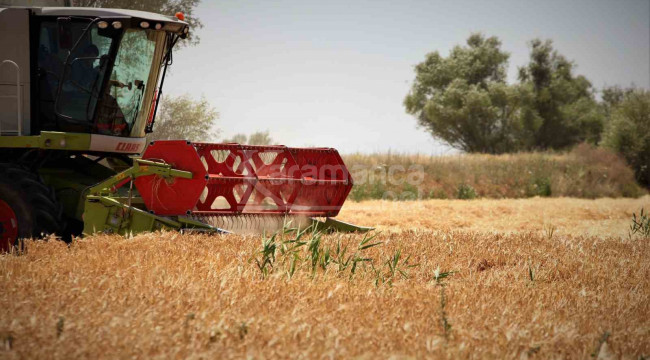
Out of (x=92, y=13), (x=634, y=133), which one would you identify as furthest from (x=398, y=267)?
(x=634, y=133)

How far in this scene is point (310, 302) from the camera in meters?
4.38

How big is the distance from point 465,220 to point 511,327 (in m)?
9.60

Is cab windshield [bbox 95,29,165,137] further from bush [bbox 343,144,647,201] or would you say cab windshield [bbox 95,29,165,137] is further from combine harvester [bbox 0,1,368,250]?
bush [bbox 343,144,647,201]

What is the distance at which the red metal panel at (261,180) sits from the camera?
722 cm

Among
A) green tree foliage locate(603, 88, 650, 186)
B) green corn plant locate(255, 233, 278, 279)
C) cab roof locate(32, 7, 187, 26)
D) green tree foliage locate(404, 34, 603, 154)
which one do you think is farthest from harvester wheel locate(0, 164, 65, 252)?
green tree foliage locate(404, 34, 603, 154)

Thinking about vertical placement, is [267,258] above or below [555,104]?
below

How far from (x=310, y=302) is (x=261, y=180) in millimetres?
3296

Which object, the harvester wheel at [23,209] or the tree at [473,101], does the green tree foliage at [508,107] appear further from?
the harvester wheel at [23,209]

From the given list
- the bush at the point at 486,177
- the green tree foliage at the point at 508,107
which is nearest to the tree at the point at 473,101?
the green tree foliage at the point at 508,107

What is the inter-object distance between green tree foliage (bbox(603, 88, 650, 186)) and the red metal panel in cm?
2492

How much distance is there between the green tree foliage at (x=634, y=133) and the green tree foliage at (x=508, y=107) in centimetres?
1260

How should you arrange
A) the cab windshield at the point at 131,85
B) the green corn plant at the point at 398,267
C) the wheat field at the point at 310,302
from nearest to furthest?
the wheat field at the point at 310,302 → the green corn plant at the point at 398,267 → the cab windshield at the point at 131,85

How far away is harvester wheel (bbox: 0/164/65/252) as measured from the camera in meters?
6.86

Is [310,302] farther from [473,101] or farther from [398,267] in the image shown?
[473,101]
